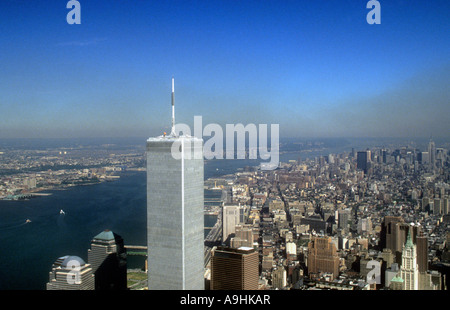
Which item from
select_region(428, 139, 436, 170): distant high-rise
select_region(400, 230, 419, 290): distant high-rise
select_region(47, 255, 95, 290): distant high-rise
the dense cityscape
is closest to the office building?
the dense cityscape

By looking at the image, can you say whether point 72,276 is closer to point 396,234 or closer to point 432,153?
point 396,234

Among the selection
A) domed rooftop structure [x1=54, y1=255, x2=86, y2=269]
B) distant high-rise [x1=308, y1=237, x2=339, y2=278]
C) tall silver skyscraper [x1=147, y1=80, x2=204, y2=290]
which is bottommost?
distant high-rise [x1=308, y1=237, x2=339, y2=278]

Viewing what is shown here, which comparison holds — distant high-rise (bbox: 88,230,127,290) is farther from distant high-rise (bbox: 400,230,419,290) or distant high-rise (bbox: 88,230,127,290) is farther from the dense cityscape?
distant high-rise (bbox: 400,230,419,290)

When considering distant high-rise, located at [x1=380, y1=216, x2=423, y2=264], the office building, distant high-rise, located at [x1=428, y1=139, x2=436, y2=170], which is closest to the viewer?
distant high-rise, located at [x1=380, y1=216, x2=423, y2=264]

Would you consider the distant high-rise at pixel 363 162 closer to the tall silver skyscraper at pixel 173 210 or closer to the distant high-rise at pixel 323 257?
A: the distant high-rise at pixel 323 257
